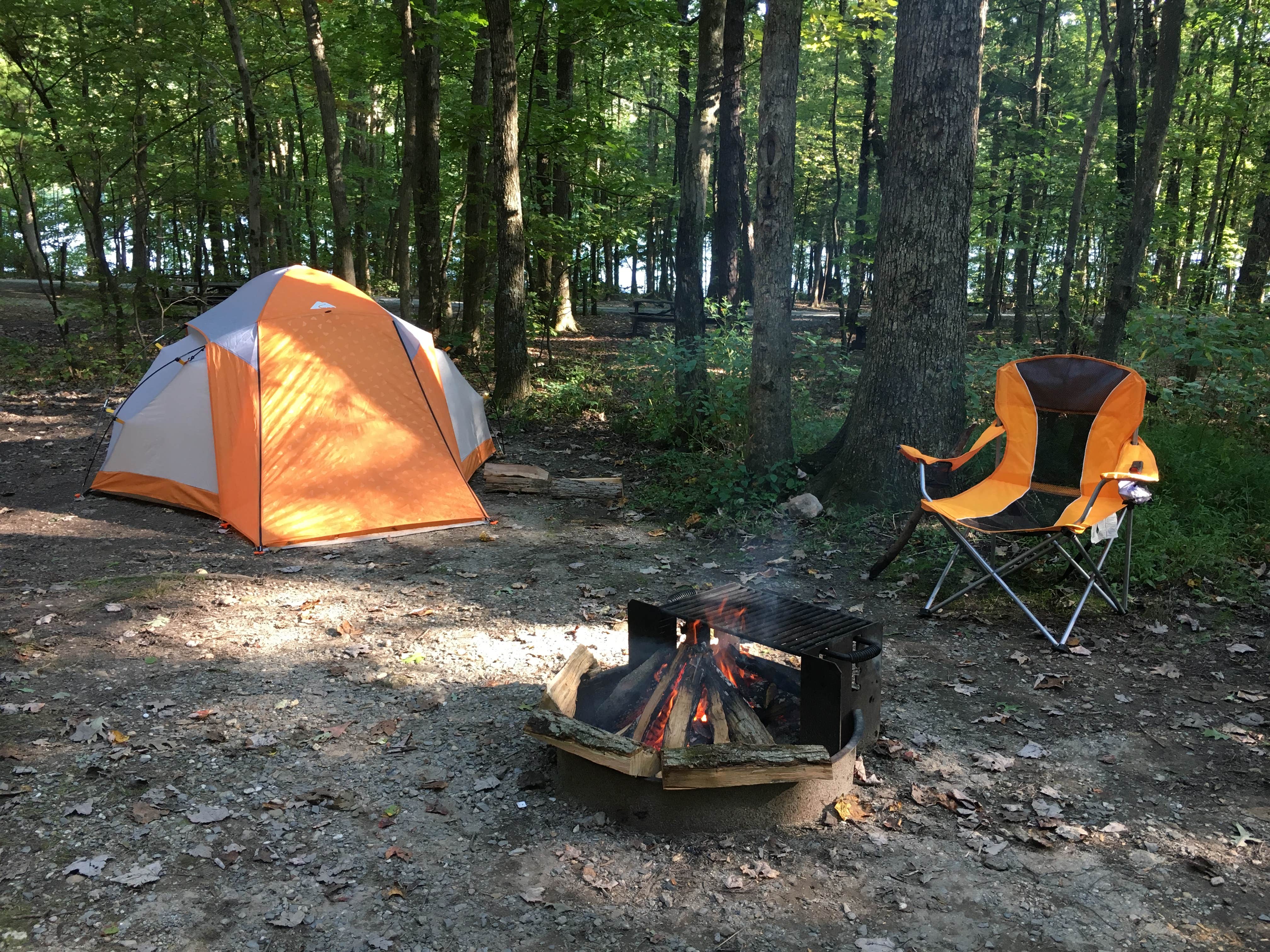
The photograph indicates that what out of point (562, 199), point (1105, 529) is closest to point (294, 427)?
point (1105, 529)

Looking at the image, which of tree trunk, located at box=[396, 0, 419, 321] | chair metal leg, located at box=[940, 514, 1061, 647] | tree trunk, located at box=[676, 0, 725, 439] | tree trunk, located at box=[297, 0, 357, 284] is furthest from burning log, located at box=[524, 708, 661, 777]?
tree trunk, located at box=[396, 0, 419, 321]

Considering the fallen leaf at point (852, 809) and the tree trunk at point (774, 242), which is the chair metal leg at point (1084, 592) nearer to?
the fallen leaf at point (852, 809)

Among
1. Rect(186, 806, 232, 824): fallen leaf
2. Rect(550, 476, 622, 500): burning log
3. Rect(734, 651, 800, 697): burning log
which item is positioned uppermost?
Rect(734, 651, 800, 697): burning log

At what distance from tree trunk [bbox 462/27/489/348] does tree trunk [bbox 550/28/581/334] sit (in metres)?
1.00

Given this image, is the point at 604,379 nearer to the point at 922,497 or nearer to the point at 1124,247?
the point at 1124,247

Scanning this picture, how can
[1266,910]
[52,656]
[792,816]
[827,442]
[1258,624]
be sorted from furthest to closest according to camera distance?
1. [827,442]
2. [1258,624]
3. [52,656]
4. [792,816]
5. [1266,910]

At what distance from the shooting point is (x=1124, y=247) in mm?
8703

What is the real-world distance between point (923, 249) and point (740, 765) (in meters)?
4.00

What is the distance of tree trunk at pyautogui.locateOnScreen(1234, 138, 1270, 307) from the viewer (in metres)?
8.95

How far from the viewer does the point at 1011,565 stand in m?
4.23

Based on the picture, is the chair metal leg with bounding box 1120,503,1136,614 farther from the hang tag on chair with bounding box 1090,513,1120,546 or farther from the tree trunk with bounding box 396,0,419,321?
the tree trunk with bounding box 396,0,419,321

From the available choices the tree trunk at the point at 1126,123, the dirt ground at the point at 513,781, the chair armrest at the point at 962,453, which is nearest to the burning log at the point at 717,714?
the dirt ground at the point at 513,781

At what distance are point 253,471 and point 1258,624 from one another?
19.9ft

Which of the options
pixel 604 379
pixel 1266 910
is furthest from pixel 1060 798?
pixel 604 379
